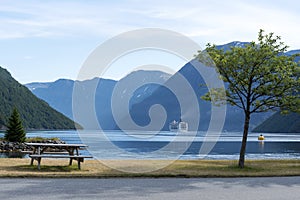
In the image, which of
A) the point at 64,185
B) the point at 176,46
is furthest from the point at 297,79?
the point at 64,185

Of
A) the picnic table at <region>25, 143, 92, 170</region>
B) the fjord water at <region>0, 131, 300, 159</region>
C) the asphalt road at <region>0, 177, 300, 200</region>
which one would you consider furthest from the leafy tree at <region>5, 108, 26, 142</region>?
the asphalt road at <region>0, 177, 300, 200</region>

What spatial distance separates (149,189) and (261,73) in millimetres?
10613

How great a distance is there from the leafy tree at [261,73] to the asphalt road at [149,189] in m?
6.47

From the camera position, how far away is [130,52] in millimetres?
→ 19062

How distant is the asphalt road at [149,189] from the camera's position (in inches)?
457

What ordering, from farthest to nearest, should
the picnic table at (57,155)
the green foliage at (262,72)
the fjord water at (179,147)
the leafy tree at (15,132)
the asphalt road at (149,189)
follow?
1. the leafy tree at (15,132)
2. the fjord water at (179,147)
3. the green foliage at (262,72)
4. the picnic table at (57,155)
5. the asphalt road at (149,189)

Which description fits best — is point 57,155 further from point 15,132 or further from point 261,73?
point 15,132

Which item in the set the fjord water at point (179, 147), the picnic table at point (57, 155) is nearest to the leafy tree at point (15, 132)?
the fjord water at point (179, 147)

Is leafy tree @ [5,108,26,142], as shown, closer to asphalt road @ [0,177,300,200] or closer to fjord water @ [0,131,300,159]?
fjord water @ [0,131,300,159]

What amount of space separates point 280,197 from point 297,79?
11016 mm

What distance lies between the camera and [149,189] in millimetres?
12992

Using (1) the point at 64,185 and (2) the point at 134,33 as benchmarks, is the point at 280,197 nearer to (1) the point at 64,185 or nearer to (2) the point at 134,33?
(1) the point at 64,185

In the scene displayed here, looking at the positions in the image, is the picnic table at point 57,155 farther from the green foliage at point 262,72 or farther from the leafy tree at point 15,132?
the leafy tree at point 15,132

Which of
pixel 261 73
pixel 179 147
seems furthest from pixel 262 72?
pixel 179 147
